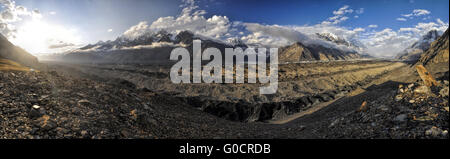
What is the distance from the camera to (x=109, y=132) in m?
6.91

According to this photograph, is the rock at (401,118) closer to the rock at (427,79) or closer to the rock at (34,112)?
the rock at (427,79)

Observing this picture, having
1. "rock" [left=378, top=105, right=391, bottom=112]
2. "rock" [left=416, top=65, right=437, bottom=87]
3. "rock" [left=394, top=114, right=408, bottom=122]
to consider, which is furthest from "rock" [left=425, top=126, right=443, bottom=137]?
"rock" [left=416, top=65, right=437, bottom=87]

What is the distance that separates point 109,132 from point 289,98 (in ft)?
99.1

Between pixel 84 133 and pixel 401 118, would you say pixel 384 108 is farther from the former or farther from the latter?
pixel 84 133

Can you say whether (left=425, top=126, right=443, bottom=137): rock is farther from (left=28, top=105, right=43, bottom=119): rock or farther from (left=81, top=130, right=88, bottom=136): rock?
(left=28, top=105, right=43, bottom=119): rock

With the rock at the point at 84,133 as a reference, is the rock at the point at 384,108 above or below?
above

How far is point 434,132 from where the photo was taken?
5.56m

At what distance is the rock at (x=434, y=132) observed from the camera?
5.53 m

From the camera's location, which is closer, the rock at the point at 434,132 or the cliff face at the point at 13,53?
the rock at the point at 434,132

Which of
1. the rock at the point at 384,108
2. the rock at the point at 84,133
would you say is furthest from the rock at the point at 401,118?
the rock at the point at 84,133

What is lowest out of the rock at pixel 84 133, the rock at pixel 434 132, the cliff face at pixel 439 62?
the rock at pixel 84 133

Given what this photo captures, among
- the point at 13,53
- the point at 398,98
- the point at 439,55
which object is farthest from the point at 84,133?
the point at 439,55

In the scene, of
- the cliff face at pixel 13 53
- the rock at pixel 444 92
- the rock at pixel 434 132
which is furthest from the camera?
the cliff face at pixel 13 53
